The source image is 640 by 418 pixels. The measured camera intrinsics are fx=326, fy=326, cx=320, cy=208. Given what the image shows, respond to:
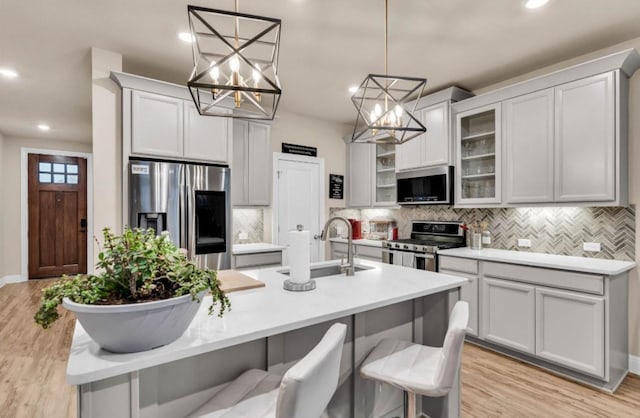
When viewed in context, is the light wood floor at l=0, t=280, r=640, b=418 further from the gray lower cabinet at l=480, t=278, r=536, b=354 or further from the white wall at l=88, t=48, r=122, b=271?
the white wall at l=88, t=48, r=122, b=271

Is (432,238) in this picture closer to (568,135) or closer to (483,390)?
(568,135)

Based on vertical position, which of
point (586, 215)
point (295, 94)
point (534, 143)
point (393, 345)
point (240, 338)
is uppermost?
point (295, 94)

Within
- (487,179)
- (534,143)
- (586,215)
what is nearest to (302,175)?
(487,179)

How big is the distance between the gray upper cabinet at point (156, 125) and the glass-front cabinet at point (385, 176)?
9.04 ft

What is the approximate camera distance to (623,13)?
236 cm

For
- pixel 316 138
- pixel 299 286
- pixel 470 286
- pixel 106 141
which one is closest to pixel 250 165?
pixel 316 138

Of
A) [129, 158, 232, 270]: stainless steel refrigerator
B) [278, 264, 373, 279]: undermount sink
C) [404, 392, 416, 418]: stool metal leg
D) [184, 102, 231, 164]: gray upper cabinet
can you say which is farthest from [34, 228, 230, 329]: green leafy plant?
[184, 102, 231, 164]: gray upper cabinet

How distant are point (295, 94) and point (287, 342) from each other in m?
3.17

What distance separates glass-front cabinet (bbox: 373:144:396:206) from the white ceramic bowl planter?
3.87m

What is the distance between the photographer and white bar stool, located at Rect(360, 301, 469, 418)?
1.29m

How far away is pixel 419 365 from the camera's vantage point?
1.50m

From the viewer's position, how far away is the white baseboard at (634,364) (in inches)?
105

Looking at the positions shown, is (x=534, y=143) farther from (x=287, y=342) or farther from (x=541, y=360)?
(x=287, y=342)

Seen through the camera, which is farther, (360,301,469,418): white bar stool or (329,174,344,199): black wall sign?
(329,174,344,199): black wall sign
